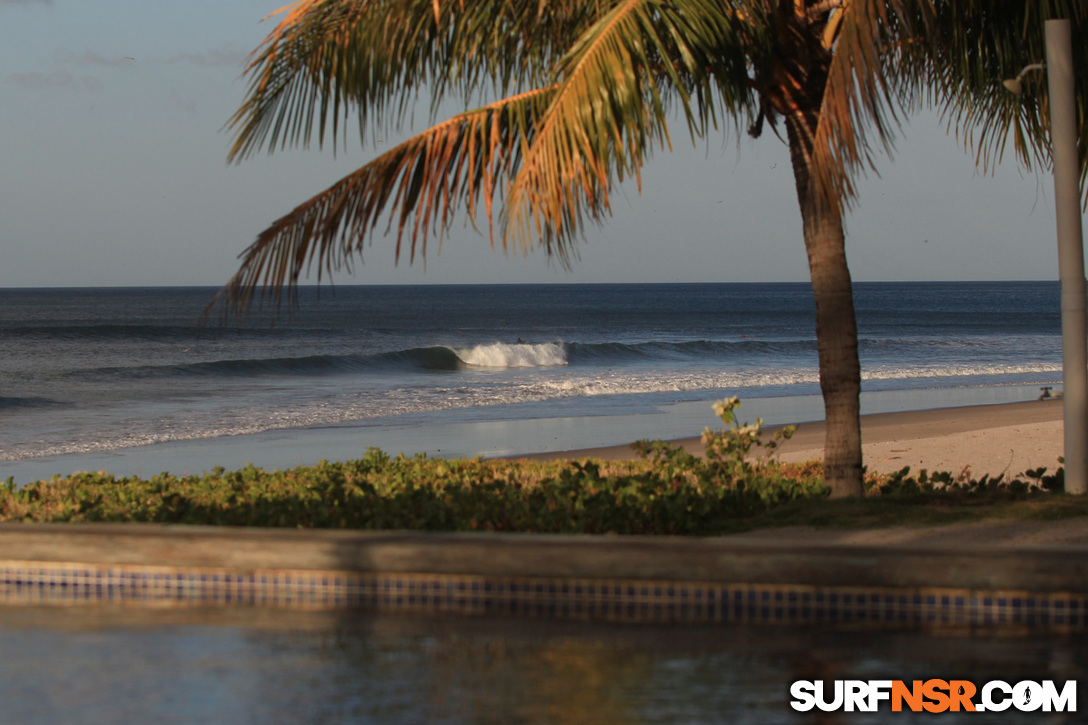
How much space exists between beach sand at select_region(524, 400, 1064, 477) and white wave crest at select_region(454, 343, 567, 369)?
2397cm

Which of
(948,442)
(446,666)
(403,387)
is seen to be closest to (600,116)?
(446,666)

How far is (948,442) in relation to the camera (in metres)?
13.8

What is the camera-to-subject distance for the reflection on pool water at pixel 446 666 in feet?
13.3

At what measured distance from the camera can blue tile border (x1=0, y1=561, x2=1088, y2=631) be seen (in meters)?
5.06

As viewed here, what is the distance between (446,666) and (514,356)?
1581 inches

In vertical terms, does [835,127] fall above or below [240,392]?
above

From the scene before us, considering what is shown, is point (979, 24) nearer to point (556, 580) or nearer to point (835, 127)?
point (835, 127)

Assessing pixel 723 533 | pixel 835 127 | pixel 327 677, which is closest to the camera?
pixel 327 677

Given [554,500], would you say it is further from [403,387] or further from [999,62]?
[403,387]

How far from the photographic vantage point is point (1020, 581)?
16.5 ft

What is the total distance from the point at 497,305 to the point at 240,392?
84.9m

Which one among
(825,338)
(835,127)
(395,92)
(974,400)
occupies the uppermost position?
(395,92)

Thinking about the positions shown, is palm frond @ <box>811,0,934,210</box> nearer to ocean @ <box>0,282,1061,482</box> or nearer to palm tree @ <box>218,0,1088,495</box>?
palm tree @ <box>218,0,1088,495</box>

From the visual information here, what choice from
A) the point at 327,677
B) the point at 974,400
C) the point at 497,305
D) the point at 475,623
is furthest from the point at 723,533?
the point at 497,305
